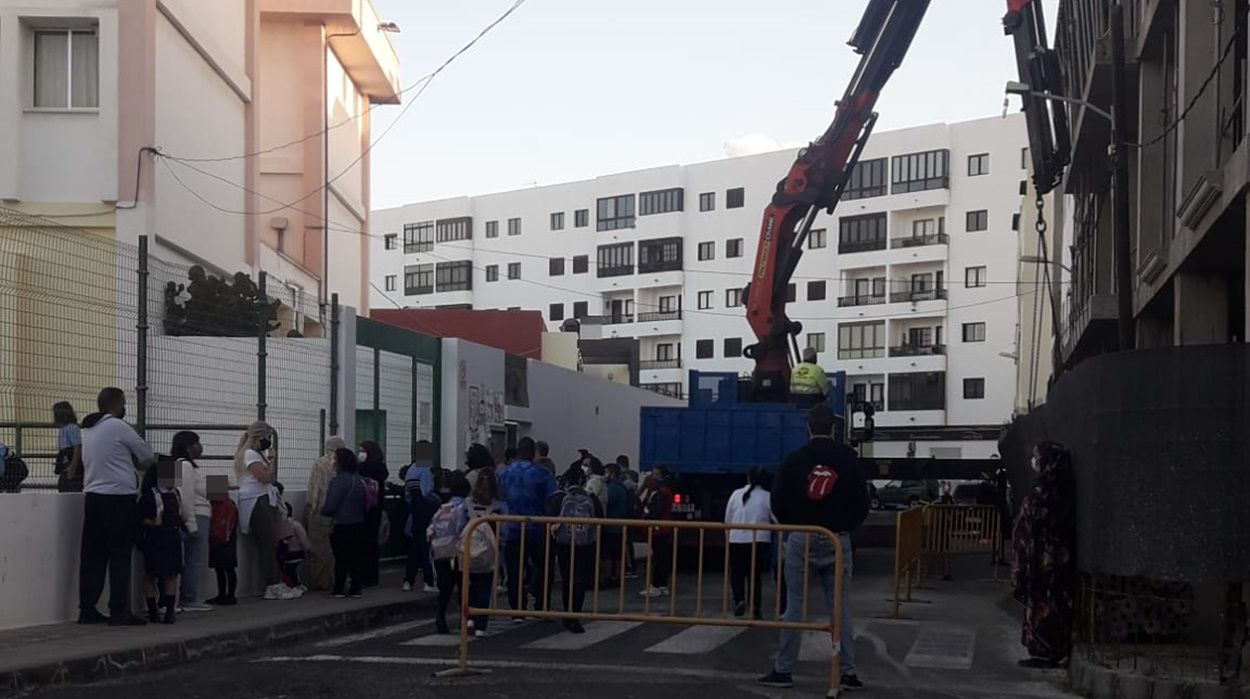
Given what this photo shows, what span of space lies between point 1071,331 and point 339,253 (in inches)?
744

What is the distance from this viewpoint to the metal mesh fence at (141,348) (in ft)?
40.8

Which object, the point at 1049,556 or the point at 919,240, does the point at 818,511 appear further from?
the point at 919,240

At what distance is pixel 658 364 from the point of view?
8238 cm

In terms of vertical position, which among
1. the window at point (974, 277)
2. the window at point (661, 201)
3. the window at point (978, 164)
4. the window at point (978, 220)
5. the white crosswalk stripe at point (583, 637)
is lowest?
the white crosswalk stripe at point (583, 637)

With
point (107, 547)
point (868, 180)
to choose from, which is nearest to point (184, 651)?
point (107, 547)

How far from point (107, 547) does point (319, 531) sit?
4209 mm

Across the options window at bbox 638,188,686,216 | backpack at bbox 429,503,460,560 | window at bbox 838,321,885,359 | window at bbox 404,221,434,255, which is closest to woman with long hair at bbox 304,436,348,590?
backpack at bbox 429,503,460,560

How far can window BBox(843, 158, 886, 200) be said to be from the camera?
73.2 m

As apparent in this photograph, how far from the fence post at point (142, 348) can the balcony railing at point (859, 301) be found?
6179 cm

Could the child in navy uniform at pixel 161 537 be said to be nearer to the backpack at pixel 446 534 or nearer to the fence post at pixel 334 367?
the backpack at pixel 446 534

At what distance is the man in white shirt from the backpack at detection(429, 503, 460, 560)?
8.02 ft

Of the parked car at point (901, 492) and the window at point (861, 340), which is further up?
the window at point (861, 340)

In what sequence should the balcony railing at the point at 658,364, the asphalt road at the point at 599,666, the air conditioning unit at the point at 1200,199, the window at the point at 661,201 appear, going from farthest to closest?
1. the balcony railing at the point at 658,364
2. the window at the point at 661,201
3. the air conditioning unit at the point at 1200,199
4. the asphalt road at the point at 599,666

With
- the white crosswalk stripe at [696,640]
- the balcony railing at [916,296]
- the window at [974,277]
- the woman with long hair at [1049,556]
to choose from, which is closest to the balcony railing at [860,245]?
the balcony railing at [916,296]
